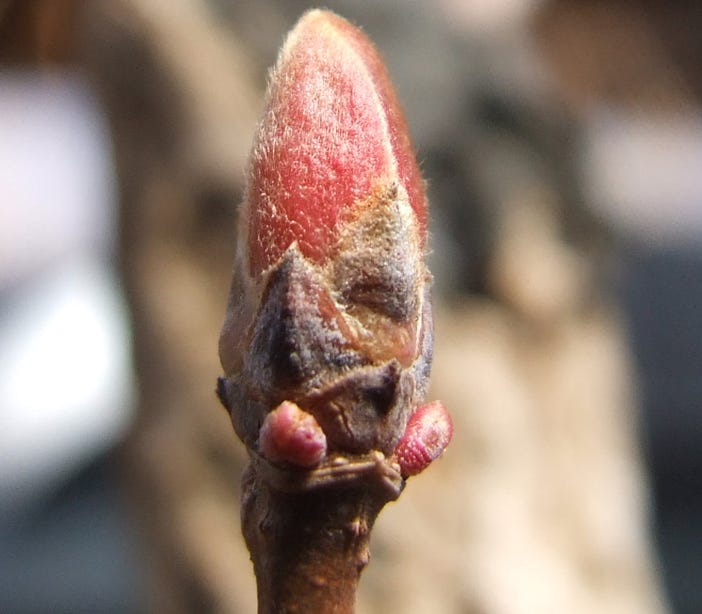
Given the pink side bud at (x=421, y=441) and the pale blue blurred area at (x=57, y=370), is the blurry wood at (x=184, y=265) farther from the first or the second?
the pale blue blurred area at (x=57, y=370)

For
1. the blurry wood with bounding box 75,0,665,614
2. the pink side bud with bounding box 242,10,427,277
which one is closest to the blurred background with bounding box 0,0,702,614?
the blurry wood with bounding box 75,0,665,614

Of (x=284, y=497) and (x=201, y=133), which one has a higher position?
(x=284, y=497)

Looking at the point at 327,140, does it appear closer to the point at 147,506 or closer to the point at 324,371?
the point at 324,371

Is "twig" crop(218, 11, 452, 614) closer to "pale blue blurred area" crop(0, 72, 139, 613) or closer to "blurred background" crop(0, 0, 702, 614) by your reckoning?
"blurred background" crop(0, 0, 702, 614)

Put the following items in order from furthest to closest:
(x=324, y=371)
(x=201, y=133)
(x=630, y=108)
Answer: (x=630, y=108)
(x=201, y=133)
(x=324, y=371)

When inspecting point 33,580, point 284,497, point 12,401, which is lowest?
point 33,580

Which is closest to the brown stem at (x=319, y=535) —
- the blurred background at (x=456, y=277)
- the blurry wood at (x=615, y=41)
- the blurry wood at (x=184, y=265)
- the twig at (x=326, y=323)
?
the twig at (x=326, y=323)

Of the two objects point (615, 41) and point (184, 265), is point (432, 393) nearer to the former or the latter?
point (184, 265)

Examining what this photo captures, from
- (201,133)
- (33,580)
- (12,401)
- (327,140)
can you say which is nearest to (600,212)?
(201,133)
